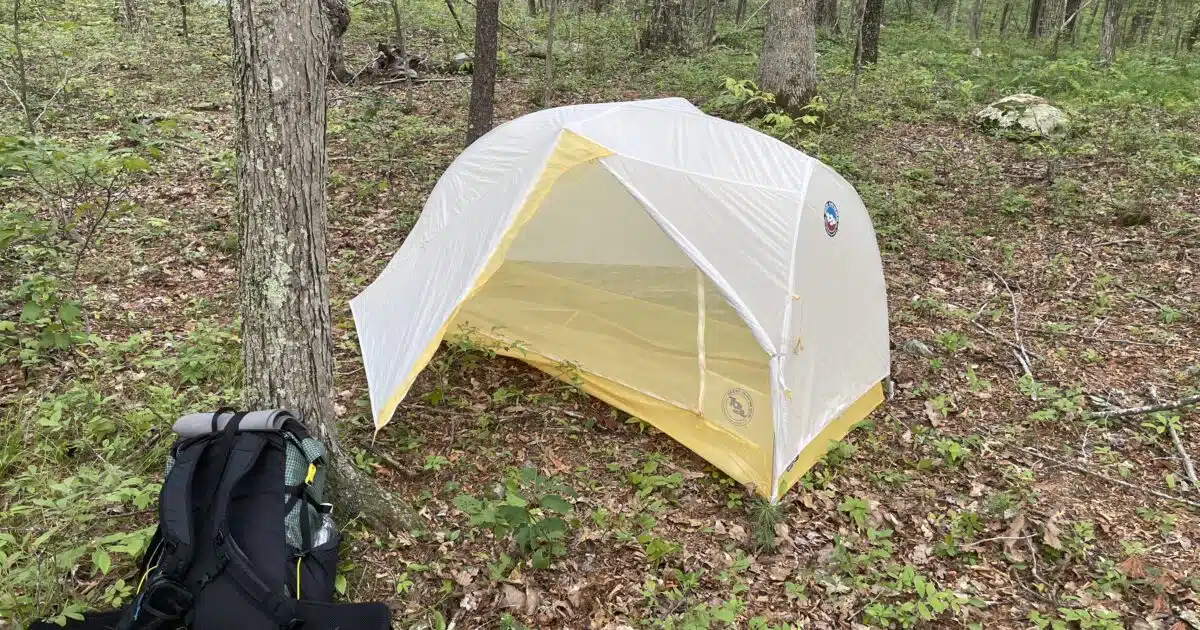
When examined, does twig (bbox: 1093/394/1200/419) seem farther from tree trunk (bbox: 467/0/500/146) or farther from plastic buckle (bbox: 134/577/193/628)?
tree trunk (bbox: 467/0/500/146)

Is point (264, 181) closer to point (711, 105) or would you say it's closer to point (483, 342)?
point (483, 342)

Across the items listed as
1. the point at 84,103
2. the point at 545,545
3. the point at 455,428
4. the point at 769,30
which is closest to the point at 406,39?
A: the point at 84,103

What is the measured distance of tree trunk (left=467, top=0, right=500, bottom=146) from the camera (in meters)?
6.89

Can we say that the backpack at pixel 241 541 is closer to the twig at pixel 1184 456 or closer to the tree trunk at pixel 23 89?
the twig at pixel 1184 456

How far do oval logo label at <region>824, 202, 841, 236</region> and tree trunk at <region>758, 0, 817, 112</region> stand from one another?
480 cm

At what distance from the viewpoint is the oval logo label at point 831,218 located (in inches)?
173

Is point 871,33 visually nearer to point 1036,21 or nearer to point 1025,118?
point 1025,118

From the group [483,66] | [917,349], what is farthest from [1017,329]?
[483,66]

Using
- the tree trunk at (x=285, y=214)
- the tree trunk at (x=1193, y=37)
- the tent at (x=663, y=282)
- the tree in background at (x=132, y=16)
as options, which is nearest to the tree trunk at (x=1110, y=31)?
the tree trunk at (x=1193, y=37)

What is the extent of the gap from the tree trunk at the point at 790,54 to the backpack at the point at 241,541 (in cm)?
753

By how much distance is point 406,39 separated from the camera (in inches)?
483

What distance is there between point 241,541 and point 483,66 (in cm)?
547

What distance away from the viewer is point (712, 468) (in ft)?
14.0

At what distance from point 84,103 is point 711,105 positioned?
7366 mm
